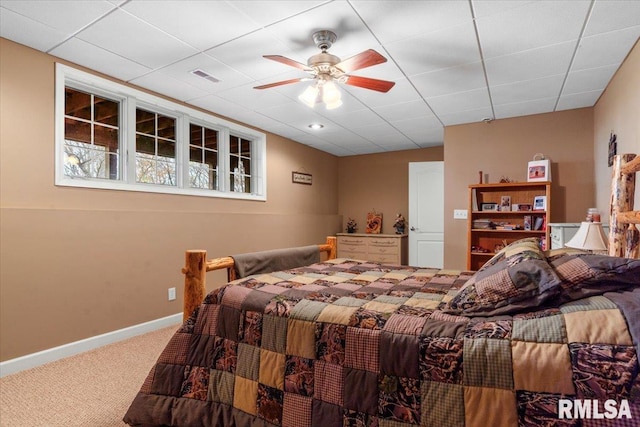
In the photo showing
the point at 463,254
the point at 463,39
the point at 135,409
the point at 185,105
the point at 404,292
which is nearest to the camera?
the point at 135,409

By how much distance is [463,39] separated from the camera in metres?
2.42

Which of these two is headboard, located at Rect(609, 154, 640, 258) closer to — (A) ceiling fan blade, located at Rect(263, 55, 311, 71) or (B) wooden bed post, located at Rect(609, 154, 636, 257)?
(B) wooden bed post, located at Rect(609, 154, 636, 257)

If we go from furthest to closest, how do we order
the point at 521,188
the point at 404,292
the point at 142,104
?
the point at 521,188 → the point at 142,104 → the point at 404,292

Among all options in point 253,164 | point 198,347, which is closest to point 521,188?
point 253,164

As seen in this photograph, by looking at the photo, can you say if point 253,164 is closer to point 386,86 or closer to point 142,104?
point 142,104

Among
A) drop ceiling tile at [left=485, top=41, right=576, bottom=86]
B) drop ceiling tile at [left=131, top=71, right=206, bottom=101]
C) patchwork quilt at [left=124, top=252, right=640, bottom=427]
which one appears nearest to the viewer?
patchwork quilt at [left=124, top=252, right=640, bottom=427]

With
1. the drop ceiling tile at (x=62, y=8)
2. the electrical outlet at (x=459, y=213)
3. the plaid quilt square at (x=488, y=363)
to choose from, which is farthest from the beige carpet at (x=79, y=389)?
the electrical outlet at (x=459, y=213)

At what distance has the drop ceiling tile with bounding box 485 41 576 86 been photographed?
259 centimetres

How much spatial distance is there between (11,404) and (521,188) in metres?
5.27

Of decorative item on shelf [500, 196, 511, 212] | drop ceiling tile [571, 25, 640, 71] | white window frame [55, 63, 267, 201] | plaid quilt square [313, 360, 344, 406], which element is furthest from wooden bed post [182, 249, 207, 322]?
decorative item on shelf [500, 196, 511, 212]

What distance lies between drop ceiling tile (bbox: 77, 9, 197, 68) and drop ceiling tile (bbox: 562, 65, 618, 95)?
340 cm

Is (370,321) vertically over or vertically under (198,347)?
over

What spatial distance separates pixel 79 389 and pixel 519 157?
5137 mm

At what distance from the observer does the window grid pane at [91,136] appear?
2.96m
